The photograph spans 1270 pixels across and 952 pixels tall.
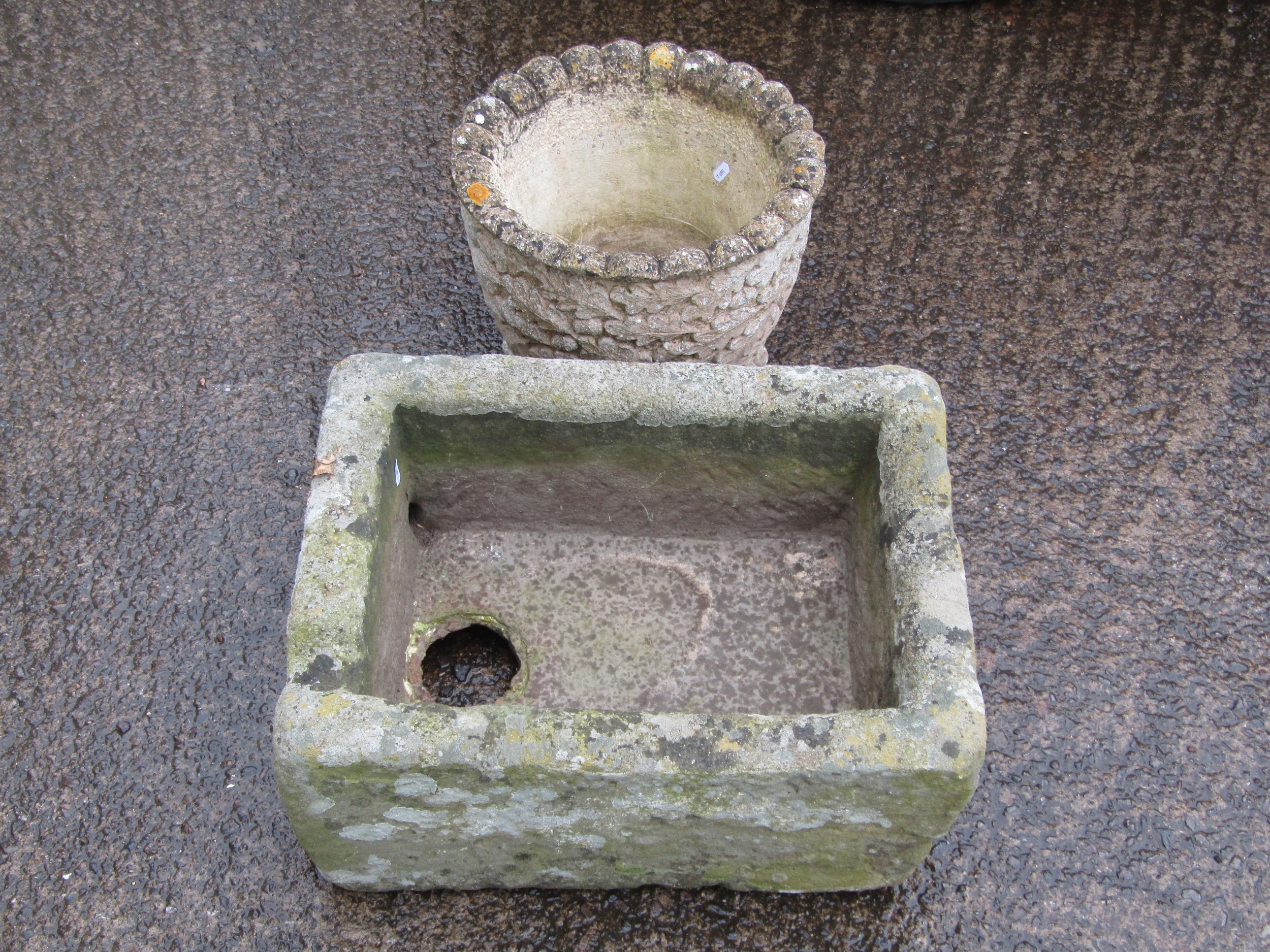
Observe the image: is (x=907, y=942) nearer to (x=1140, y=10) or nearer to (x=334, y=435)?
(x=334, y=435)

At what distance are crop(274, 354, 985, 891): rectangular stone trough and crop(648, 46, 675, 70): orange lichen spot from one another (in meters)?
0.92

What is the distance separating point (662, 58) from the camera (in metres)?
2.55

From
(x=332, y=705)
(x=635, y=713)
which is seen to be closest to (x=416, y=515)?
(x=332, y=705)

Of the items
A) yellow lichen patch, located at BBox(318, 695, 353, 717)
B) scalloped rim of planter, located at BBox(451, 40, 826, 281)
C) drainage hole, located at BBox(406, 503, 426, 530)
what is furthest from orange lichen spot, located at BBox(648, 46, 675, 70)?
yellow lichen patch, located at BBox(318, 695, 353, 717)

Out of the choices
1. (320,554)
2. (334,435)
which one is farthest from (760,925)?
(334,435)

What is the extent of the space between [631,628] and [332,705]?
0.77 metres

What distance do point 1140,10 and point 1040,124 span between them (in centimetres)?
76

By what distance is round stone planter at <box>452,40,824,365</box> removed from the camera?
2.18m

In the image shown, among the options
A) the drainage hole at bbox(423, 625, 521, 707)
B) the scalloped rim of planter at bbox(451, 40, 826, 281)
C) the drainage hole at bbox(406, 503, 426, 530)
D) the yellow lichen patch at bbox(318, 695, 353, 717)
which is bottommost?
the yellow lichen patch at bbox(318, 695, 353, 717)

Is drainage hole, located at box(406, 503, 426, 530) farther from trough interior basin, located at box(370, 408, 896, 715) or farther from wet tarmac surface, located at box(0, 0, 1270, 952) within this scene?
wet tarmac surface, located at box(0, 0, 1270, 952)

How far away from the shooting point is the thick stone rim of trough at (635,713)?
5.35ft

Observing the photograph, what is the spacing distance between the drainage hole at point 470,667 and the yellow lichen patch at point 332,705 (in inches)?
25.4

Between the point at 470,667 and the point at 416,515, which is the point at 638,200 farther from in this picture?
the point at 470,667

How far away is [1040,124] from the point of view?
3.48m
